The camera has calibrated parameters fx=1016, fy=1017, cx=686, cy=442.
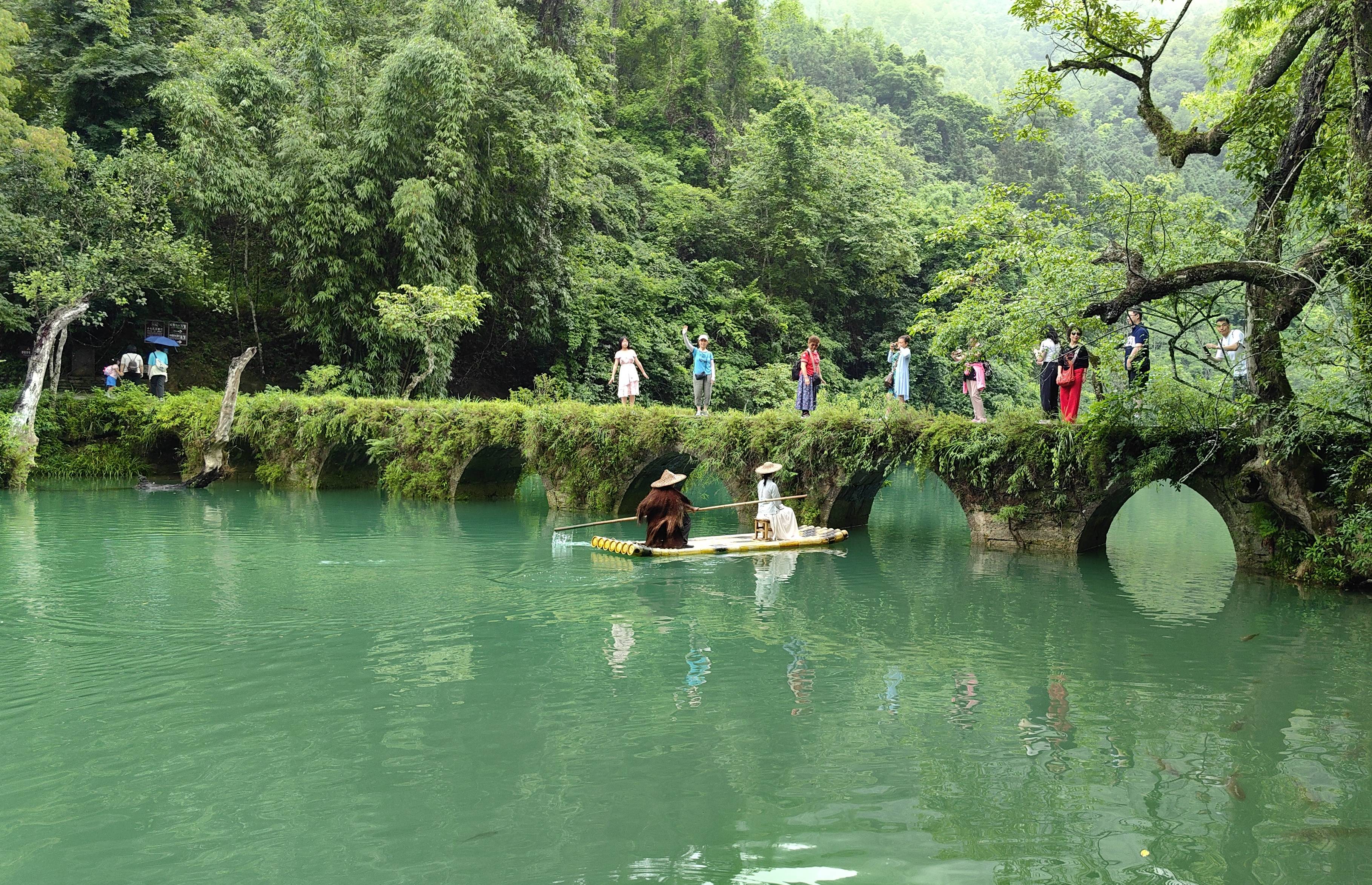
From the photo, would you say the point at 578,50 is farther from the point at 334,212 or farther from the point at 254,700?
the point at 254,700

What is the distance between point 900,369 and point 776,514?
13.1 ft

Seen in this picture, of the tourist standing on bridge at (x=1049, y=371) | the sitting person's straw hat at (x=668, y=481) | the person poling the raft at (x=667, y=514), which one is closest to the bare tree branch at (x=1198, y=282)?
the tourist standing on bridge at (x=1049, y=371)

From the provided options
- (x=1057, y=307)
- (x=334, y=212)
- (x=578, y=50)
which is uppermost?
(x=578, y=50)

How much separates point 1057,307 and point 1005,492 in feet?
11.5

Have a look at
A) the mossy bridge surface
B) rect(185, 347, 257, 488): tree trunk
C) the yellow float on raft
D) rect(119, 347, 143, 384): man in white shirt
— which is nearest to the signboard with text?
rect(119, 347, 143, 384): man in white shirt

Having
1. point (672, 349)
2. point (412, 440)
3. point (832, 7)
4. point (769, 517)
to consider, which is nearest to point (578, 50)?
point (672, 349)

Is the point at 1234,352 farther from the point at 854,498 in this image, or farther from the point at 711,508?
the point at 711,508

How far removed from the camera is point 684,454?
60.4 feet

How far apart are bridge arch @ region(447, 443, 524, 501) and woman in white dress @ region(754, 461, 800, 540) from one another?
25.0 feet

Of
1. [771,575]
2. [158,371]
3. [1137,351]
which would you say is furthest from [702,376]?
[158,371]

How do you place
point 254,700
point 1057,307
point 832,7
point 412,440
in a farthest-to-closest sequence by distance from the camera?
1. point 832,7
2. point 412,440
3. point 1057,307
4. point 254,700

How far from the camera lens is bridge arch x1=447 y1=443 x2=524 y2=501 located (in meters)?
21.6

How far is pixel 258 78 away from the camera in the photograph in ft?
90.6

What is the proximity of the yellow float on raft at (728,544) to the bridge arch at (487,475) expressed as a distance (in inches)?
270
